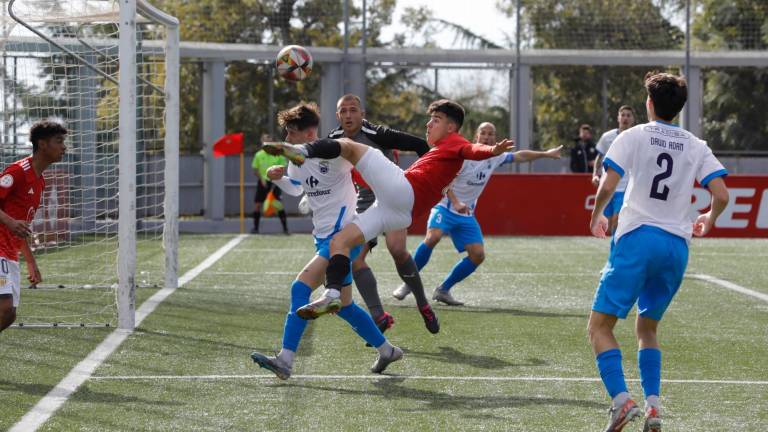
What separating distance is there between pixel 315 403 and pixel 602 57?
64.4 ft

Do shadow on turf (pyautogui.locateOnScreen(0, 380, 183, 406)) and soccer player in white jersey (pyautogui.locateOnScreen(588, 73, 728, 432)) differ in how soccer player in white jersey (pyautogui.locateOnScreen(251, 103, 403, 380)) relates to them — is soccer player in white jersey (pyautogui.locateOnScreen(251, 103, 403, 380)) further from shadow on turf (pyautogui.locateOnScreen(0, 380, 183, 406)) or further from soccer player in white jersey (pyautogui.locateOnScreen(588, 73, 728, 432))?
soccer player in white jersey (pyautogui.locateOnScreen(588, 73, 728, 432))

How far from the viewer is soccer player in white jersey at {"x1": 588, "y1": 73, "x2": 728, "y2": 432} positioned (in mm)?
5766

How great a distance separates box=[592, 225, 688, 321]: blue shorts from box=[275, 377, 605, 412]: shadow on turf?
1002 mm

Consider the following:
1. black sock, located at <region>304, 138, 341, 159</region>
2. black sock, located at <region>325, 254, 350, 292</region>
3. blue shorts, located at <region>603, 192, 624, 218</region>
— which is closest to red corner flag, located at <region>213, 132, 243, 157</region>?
blue shorts, located at <region>603, 192, 624, 218</region>

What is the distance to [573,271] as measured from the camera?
15414 millimetres

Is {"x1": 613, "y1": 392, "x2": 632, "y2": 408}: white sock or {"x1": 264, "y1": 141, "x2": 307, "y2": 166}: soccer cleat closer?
{"x1": 613, "y1": 392, "x2": 632, "y2": 408}: white sock

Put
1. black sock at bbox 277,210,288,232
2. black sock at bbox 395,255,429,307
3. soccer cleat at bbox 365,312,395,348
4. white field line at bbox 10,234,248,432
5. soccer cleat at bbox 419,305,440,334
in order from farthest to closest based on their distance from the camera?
black sock at bbox 277,210,288,232, black sock at bbox 395,255,429,307, soccer cleat at bbox 419,305,440,334, soccer cleat at bbox 365,312,395,348, white field line at bbox 10,234,248,432

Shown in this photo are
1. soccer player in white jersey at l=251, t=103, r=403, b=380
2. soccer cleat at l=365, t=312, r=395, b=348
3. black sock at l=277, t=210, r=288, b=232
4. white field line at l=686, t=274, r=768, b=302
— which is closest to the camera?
soccer player in white jersey at l=251, t=103, r=403, b=380

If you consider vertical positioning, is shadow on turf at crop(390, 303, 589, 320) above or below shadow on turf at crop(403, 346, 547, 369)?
below

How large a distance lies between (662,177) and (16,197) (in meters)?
4.15

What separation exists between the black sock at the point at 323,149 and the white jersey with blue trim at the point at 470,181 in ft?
16.6

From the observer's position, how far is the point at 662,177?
5809 mm

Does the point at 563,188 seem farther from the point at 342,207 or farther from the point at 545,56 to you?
the point at 342,207

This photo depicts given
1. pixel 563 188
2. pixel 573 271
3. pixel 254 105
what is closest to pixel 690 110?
pixel 563 188
